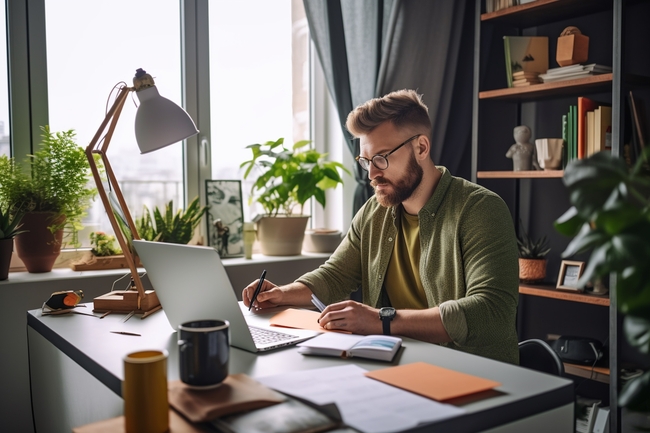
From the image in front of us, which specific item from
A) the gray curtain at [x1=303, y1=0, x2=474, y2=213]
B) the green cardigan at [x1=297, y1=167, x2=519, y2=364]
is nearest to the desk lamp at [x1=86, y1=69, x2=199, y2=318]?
the green cardigan at [x1=297, y1=167, x2=519, y2=364]

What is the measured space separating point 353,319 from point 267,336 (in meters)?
0.21

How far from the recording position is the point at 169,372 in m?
→ 1.14

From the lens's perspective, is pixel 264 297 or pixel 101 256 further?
pixel 101 256

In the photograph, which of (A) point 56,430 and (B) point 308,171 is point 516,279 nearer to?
(A) point 56,430

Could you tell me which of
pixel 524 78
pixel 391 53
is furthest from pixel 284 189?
pixel 524 78

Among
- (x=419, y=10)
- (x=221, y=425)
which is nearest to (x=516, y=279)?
(x=221, y=425)

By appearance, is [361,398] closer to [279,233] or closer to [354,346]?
[354,346]

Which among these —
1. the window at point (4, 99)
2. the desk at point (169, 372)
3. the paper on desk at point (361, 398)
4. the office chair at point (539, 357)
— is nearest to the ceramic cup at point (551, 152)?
the office chair at point (539, 357)

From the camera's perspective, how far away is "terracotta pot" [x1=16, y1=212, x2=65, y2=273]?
7.48 feet

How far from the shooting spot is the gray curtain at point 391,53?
294 centimetres

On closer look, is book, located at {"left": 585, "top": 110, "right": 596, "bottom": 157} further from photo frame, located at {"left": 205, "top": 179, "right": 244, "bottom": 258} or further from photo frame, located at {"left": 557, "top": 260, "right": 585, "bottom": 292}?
photo frame, located at {"left": 205, "top": 179, "right": 244, "bottom": 258}

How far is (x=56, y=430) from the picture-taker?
156 centimetres

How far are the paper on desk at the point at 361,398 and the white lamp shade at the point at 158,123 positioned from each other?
854 mm

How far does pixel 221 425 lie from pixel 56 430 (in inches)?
35.5
